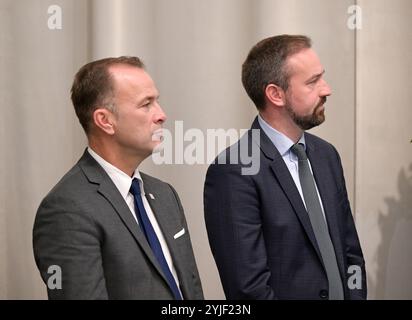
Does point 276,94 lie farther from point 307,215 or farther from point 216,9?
point 216,9

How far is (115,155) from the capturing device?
1529 mm

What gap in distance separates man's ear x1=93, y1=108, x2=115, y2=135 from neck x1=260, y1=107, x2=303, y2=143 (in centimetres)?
43

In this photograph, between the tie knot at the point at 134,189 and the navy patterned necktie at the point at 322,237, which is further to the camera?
the navy patterned necktie at the point at 322,237

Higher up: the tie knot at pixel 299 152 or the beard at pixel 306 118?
the beard at pixel 306 118

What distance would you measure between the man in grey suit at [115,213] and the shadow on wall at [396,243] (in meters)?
1.04

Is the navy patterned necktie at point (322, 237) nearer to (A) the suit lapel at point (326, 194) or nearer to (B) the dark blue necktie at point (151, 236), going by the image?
(A) the suit lapel at point (326, 194)

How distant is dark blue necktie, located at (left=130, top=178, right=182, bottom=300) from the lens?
1.49 metres

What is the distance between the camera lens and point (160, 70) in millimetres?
2219

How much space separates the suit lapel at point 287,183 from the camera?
1655 mm

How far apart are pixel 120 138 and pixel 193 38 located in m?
0.80

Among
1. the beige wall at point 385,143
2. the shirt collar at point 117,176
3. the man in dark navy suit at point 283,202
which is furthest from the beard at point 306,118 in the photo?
the beige wall at point 385,143

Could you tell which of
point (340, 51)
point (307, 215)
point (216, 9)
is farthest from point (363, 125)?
point (307, 215)

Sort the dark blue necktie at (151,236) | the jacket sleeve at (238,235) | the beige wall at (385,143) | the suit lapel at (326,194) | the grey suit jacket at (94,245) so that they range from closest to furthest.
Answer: the grey suit jacket at (94,245)
the dark blue necktie at (151,236)
the jacket sleeve at (238,235)
the suit lapel at (326,194)
the beige wall at (385,143)

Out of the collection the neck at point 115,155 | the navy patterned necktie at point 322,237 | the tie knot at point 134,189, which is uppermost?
the neck at point 115,155
